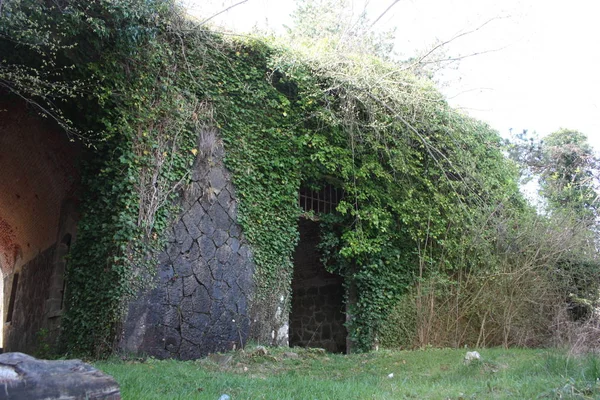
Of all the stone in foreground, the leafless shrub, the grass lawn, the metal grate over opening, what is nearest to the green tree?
the leafless shrub

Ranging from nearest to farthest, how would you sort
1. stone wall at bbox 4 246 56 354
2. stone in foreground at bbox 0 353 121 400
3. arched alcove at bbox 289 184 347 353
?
stone in foreground at bbox 0 353 121 400, stone wall at bbox 4 246 56 354, arched alcove at bbox 289 184 347 353

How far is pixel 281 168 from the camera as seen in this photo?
9125 mm

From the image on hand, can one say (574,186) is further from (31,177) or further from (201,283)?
(31,177)

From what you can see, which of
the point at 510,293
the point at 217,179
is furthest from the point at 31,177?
the point at 510,293

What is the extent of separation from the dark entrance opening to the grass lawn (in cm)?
439

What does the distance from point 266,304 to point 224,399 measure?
171 inches

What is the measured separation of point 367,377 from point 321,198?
4865 millimetres

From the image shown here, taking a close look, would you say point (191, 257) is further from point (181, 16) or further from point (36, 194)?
point (36, 194)

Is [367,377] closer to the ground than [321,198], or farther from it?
closer to the ground

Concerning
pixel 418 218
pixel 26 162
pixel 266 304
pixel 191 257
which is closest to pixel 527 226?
pixel 418 218

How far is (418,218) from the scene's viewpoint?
32.8 feet

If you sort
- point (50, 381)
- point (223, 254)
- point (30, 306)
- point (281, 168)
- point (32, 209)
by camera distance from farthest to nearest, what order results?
point (32, 209) < point (30, 306) < point (281, 168) < point (223, 254) < point (50, 381)

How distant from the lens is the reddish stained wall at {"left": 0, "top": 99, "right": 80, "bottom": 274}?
29.2 feet

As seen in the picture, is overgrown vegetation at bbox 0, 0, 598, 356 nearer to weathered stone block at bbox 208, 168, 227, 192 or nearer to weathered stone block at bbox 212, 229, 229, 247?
weathered stone block at bbox 208, 168, 227, 192
